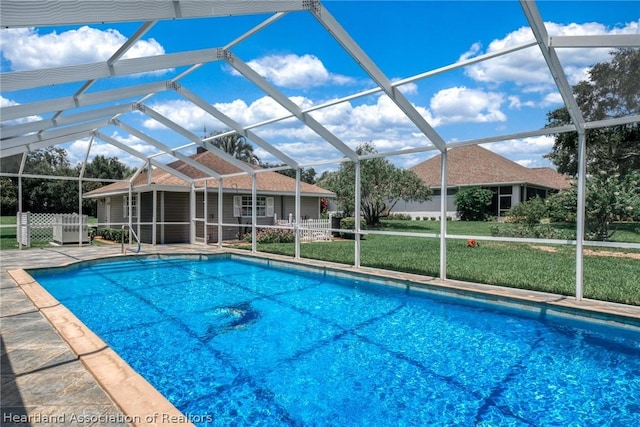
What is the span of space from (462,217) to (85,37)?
2567 centimetres

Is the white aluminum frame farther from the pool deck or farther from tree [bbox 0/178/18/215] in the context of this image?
tree [bbox 0/178/18/215]

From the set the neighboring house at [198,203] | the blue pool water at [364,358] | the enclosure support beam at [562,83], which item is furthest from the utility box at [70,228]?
the enclosure support beam at [562,83]

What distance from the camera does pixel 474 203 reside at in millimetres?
26094

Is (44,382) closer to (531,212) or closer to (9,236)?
(531,212)

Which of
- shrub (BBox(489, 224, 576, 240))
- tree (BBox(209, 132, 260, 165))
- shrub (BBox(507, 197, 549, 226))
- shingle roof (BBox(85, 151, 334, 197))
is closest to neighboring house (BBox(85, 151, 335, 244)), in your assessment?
shingle roof (BBox(85, 151, 334, 197))

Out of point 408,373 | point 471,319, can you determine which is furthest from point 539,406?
point 471,319

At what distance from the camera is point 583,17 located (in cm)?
548

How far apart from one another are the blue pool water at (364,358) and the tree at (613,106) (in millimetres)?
4420

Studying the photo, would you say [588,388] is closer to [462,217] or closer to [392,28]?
[392,28]

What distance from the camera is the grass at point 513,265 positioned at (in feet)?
23.6

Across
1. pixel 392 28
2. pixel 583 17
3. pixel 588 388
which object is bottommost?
pixel 588 388

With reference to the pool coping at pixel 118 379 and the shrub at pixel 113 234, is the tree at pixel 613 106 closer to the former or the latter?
the pool coping at pixel 118 379

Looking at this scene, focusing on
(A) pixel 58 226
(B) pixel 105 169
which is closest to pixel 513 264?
(A) pixel 58 226

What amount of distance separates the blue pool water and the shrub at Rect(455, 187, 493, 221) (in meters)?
20.6
